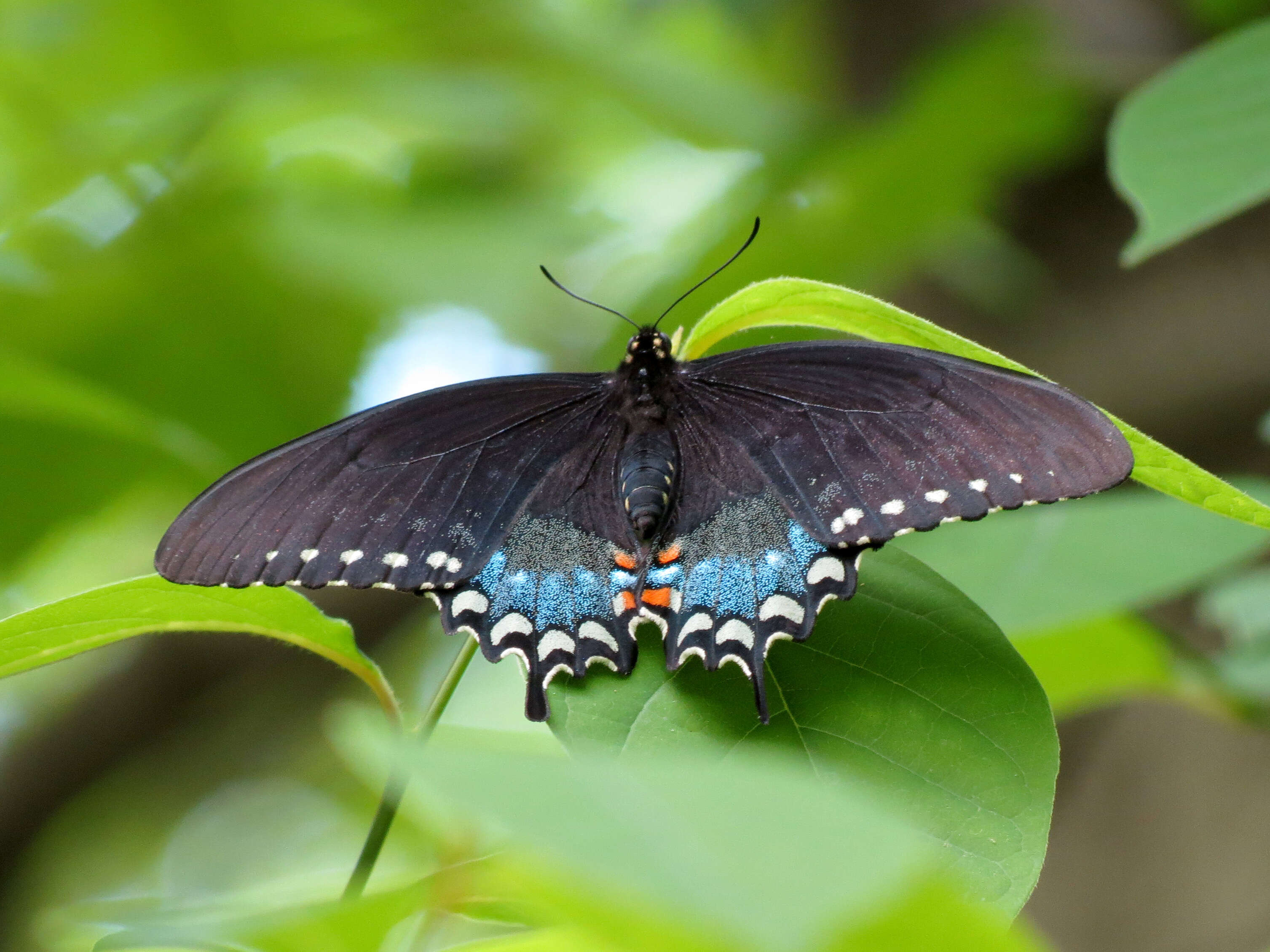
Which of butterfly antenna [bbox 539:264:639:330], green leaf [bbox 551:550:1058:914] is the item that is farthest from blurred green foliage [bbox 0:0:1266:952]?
butterfly antenna [bbox 539:264:639:330]

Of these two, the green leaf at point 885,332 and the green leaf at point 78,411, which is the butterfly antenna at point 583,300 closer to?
the green leaf at point 885,332

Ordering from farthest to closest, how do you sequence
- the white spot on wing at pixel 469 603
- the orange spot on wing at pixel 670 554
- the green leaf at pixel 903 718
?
1. the orange spot on wing at pixel 670 554
2. the white spot on wing at pixel 469 603
3. the green leaf at pixel 903 718

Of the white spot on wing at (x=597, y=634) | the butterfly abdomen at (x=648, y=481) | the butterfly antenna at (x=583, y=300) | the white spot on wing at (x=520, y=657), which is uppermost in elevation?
the butterfly antenna at (x=583, y=300)

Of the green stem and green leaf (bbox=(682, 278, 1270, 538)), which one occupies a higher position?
green leaf (bbox=(682, 278, 1270, 538))

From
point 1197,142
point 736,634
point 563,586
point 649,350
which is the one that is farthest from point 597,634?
point 1197,142

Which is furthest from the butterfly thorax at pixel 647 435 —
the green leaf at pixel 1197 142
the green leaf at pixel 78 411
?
the green leaf at pixel 78 411

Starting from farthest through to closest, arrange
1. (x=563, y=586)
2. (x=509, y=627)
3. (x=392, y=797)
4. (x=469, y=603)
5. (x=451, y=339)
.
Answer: (x=451, y=339), (x=563, y=586), (x=469, y=603), (x=509, y=627), (x=392, y=797)

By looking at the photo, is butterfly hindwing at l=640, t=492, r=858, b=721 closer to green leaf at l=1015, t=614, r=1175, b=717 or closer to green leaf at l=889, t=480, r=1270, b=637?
green leaf at l=889, t=480, r=1270, b=637

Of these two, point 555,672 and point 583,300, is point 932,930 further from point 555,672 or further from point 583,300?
point 583,300
